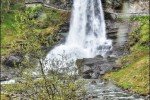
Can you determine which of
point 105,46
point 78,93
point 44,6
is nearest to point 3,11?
point 44,6

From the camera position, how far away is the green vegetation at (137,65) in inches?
2890

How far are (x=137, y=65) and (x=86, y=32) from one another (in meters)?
29.1

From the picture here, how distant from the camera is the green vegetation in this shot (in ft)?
241

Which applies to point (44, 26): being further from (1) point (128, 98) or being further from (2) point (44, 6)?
(1) point (128, 98)

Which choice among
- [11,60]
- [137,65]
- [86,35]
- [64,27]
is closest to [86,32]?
[86,35]

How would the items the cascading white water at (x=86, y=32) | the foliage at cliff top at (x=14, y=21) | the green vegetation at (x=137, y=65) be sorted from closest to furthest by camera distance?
the green vegetation at (x=137, y=65), the cascading white water at (x=86, y=32), the foliage at cliff top at (x=14, y=21)

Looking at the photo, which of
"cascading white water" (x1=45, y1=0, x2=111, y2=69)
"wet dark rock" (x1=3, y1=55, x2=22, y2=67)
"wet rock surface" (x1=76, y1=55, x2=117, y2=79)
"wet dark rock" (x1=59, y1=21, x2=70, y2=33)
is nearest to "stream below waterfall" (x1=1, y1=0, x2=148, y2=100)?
"cascading white water" (x1=45, y1=0, x2=111, y2=69)

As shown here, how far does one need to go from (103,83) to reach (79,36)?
3225 centimetres

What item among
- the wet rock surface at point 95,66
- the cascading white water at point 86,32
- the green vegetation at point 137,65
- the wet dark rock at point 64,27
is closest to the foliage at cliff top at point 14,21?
the wet dark rock at point 64,27

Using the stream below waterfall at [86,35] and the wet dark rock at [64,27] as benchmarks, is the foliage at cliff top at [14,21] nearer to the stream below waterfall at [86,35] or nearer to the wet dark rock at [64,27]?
the wet dark rock at [64,27]

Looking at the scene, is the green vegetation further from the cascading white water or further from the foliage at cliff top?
the foliage at cliff top

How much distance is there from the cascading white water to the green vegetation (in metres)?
7.21

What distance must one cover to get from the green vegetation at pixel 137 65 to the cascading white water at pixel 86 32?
7212mm

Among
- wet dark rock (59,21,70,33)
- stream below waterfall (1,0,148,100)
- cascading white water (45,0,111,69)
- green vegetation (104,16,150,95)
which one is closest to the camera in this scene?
green vegetation (104,16,150,95)
